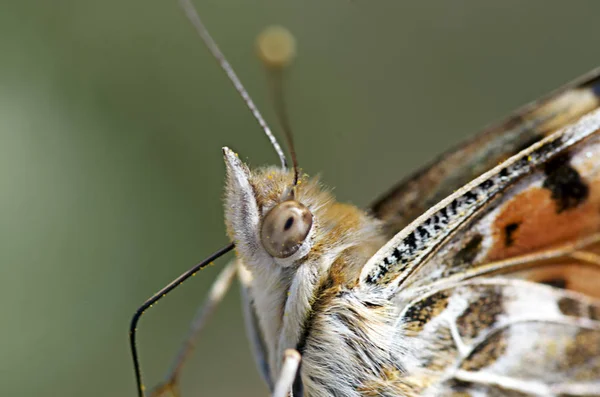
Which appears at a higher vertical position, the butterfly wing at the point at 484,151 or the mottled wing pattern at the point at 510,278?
the butterfly wing at the point at 484,151

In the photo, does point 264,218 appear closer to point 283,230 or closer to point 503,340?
point 283,230

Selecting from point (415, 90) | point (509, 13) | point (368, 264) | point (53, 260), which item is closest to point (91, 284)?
point (53, 260)

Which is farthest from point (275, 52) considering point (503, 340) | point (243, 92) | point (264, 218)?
point (503, 340)

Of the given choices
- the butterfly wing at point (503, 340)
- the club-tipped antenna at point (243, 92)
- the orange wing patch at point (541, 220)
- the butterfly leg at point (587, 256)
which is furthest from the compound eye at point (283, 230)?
the butterfly leg at point (587, 256)

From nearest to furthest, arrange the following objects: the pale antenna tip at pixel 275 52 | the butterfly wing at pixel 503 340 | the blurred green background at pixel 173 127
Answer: the butterfly wing at pixel 503 340 → the pale antenna tip at pixel 275 52 → the blurred green background at pixel 173 127

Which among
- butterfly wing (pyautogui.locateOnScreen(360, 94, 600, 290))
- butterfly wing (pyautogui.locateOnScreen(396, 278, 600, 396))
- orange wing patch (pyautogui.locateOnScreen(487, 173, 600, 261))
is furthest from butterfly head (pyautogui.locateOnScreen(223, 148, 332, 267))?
orange wing patch (pyautogui.locateOnScreen(487, 173, 600, 261))

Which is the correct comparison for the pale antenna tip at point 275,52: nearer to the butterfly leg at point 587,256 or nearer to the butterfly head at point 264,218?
the butterfly head at point 264,218

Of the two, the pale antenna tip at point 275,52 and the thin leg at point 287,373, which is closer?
the thin leg at point 287,373
